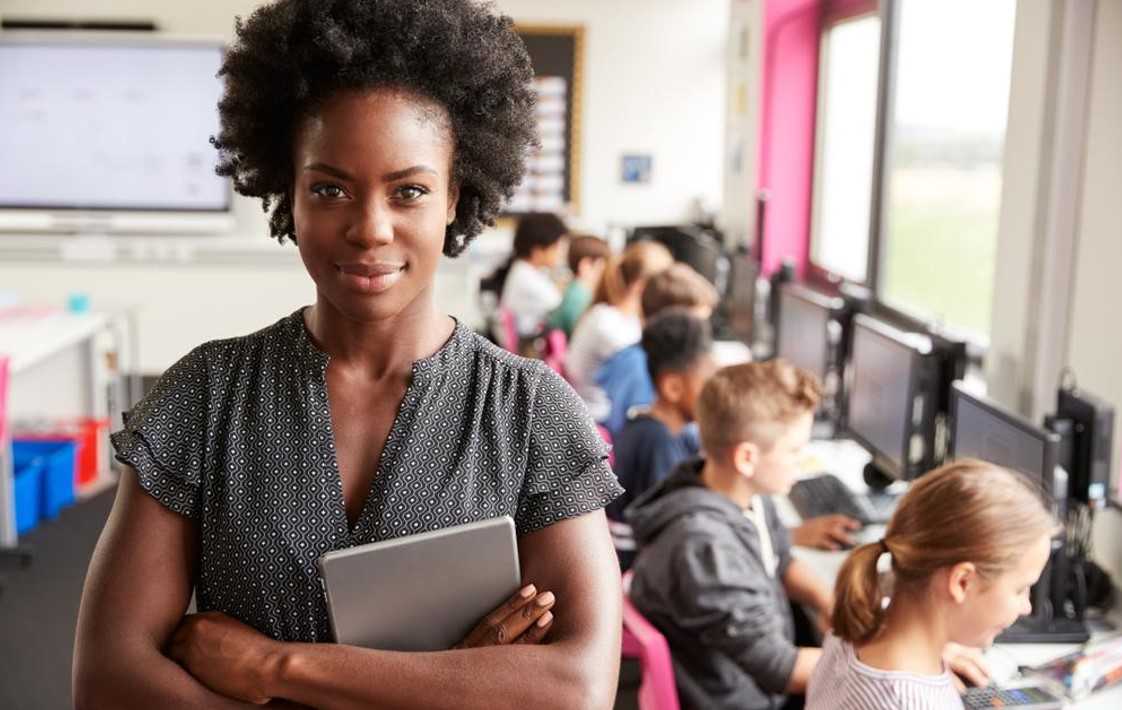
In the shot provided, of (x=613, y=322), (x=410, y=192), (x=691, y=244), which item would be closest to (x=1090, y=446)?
(x=410, y=192)

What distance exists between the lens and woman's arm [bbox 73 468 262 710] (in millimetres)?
1164

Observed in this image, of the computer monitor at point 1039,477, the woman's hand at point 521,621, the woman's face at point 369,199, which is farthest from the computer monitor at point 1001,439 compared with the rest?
the woman's face at point 369,199

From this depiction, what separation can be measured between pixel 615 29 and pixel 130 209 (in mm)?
3475

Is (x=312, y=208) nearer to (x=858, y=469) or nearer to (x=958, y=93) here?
(x=858, y=469)

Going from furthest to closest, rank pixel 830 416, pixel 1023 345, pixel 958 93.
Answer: pixel 958 93 < pixel 830 416 < pixel 1023 345

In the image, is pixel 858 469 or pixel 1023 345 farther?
pixel 858 469

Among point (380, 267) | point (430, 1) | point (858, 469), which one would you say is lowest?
point (858, 469)

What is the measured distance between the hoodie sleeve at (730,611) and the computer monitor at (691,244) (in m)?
3.65

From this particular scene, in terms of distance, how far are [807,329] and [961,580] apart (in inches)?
84.5

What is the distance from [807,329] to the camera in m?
3.91

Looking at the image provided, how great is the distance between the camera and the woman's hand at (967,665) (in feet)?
6.98

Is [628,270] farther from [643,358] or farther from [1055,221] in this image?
[1055,221]

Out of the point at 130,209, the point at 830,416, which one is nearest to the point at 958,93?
the point at 830,416

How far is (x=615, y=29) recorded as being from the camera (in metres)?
8.64
